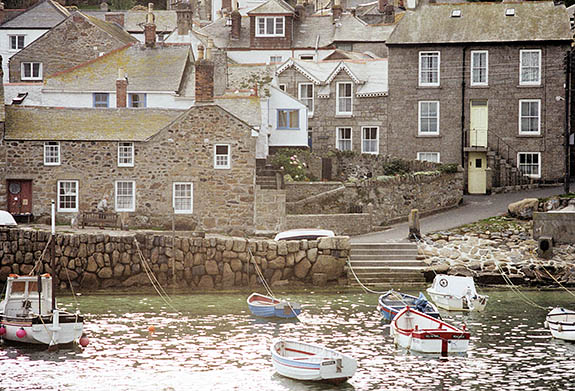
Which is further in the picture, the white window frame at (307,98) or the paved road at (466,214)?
the white window frame at (307,98)

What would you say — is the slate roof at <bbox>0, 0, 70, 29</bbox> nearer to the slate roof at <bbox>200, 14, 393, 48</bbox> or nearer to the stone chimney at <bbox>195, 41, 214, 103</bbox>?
the slate roof at <bbox>200, 14, 393, 48</bbox>

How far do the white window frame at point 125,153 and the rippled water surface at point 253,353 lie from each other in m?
10.3

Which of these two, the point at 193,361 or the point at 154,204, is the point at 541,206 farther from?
the point at 193,361

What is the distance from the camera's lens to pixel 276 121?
60125 millimetres

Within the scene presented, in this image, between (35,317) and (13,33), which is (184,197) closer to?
(35,317)

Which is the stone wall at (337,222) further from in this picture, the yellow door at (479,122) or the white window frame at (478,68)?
the white window frame at (478,68)

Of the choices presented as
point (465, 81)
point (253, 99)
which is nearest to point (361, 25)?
point (465, 81)

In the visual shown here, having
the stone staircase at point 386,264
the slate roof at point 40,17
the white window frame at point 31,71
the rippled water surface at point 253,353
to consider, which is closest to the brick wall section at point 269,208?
the stone staircase at point 386,264

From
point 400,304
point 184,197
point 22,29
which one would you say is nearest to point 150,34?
point 184,197

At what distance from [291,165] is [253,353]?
25591mm

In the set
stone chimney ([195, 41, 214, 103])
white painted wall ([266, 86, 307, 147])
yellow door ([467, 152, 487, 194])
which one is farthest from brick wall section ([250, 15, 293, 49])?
stone chimney ([195, 41, 214, 103])

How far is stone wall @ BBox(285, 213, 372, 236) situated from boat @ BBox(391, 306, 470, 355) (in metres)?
15.5

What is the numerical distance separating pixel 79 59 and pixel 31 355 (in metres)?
40.9

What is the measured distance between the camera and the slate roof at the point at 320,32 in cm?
7850
